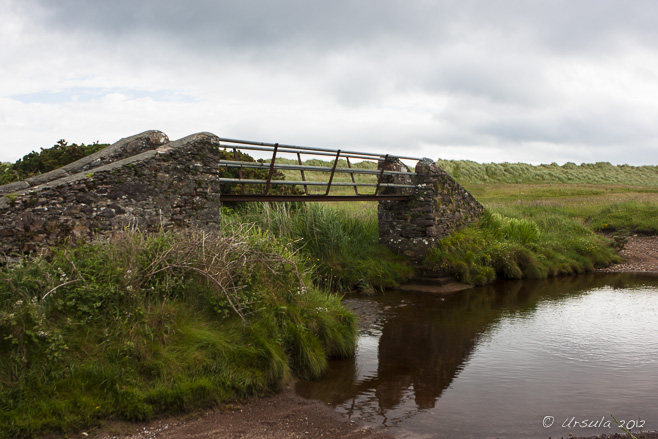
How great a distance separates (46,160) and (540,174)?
43.8 meters

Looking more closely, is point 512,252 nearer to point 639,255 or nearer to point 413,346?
point 639,255

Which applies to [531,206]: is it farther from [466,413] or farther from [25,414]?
[25,414]

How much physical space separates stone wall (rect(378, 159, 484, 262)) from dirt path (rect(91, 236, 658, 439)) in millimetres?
9557

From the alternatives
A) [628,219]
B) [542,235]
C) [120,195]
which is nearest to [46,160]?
[120,195]

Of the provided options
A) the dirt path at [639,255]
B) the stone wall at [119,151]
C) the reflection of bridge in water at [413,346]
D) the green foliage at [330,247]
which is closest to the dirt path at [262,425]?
the reflection of bridge in water at [413,346]

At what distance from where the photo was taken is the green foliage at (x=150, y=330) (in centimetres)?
523

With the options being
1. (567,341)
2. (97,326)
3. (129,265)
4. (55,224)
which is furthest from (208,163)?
(567,341)

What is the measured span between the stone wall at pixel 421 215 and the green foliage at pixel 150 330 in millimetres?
7812

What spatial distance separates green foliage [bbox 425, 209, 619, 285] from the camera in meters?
15.0

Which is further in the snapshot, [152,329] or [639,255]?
[639,255]

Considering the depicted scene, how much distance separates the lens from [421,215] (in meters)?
15.2

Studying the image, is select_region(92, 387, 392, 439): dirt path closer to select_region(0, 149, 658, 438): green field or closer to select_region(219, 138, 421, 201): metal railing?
select_region(0, 149, 658, 438): green field

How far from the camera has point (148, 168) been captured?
887cm

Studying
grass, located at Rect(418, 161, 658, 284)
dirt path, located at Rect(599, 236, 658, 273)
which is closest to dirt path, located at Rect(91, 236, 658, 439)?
grass, located at Rect(418, 161, 658, 284)
